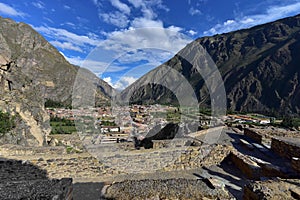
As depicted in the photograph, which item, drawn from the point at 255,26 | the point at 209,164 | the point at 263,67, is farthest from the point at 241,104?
the point at 255,26

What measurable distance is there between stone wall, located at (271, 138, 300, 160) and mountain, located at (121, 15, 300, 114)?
37.8m

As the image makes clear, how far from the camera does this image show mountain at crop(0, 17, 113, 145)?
12.4m

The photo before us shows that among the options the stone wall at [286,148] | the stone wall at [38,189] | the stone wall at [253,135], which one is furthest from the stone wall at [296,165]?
the stone wall at [38,189]

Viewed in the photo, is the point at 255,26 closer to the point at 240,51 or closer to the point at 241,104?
the point at 240,51

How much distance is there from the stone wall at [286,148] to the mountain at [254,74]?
37837mm

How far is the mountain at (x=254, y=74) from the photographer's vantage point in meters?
87.2

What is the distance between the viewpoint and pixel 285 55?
111000mm

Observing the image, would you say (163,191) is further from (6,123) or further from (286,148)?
(6,123)

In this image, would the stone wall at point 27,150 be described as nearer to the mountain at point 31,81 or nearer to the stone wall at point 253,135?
the mountain at point 31,81

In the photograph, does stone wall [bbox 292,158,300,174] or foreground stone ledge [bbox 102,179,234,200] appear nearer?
foreground stone ledge [bbox 102,179,234,200]

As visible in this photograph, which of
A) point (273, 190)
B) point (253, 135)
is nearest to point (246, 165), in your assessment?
point (273, 190)

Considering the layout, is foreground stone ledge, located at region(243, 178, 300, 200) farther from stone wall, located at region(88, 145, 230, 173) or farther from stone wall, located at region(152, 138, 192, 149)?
stone wall, located at region(152, 138, 192, 149)

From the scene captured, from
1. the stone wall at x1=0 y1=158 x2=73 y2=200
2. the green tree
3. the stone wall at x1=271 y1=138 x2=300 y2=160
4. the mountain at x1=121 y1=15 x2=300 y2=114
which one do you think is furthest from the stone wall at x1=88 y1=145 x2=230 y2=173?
the mountain at x1=121 y1=15 x2=300 y2=114

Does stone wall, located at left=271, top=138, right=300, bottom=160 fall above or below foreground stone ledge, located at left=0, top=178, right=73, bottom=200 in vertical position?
below
